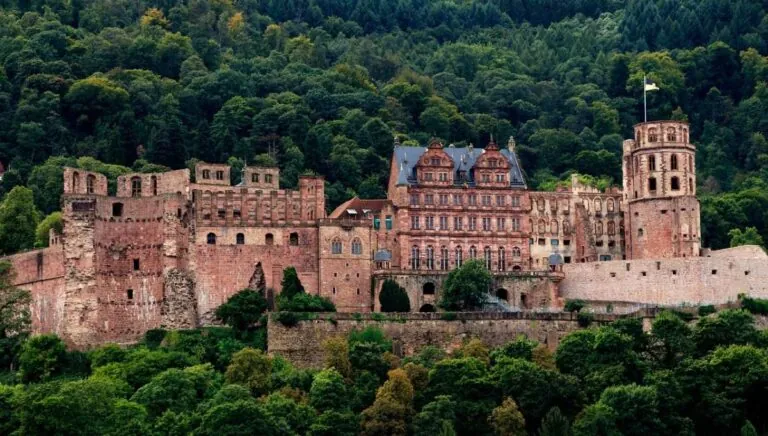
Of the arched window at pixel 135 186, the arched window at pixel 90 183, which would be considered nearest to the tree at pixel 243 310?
the arched window at pixel 135 186

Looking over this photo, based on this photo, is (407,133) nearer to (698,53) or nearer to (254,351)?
(698,53)

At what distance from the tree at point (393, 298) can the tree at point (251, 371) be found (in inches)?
339

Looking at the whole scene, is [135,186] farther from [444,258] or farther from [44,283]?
[444,258]

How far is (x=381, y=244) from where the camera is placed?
8756 centimetres

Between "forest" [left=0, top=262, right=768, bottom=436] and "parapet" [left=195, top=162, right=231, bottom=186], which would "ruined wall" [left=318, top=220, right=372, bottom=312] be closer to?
"forest" [left=0, top=262, right=768, bottom=436]

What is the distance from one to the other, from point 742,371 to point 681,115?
5273 centimetres

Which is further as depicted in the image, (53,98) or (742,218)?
(53,98)

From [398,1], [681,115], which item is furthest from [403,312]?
[398,1]

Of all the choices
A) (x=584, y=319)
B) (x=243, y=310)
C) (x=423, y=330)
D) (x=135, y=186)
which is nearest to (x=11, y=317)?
(x=135, y=186)

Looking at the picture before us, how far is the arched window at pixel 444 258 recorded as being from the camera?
87919 mm

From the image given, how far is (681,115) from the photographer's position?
126 m

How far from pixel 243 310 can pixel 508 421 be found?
15.6 metres

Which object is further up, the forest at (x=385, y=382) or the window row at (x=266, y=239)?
the window row at (x=266, y=239)

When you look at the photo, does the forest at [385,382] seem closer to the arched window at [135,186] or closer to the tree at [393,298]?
the tree at [393,298]
